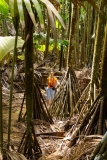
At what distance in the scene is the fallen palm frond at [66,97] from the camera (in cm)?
516

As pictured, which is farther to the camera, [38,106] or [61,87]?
[61,87]

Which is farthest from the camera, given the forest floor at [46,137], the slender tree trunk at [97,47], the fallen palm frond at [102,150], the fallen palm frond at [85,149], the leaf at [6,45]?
the slender tree trunk at [97,47]

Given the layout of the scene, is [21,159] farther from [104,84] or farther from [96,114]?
[104,84]

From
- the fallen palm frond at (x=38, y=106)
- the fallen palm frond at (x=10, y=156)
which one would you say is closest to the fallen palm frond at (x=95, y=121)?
the fallen palm frond at (x=10, y=156)

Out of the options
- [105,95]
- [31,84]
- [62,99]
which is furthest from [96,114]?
[62,99]

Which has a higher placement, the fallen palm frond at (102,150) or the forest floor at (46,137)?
the fallen palm frond at (102,150)

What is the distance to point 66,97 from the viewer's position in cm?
517

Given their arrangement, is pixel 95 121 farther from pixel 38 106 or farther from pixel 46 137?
pixel 38 106

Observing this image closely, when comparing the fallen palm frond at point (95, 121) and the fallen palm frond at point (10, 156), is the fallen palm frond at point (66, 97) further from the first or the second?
the fallen palm frond at point (10, 156)

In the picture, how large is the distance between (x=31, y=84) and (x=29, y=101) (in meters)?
0.15

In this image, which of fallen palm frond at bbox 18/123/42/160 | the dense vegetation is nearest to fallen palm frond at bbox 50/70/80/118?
the dense vegetation

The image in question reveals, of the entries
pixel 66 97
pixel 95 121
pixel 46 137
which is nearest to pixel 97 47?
pixel 95 121

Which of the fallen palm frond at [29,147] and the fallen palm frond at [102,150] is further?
the fallen palm frond at [29,147]

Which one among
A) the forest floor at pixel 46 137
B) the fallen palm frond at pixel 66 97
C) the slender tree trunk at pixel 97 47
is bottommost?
the forest floor at pixel 46 137
